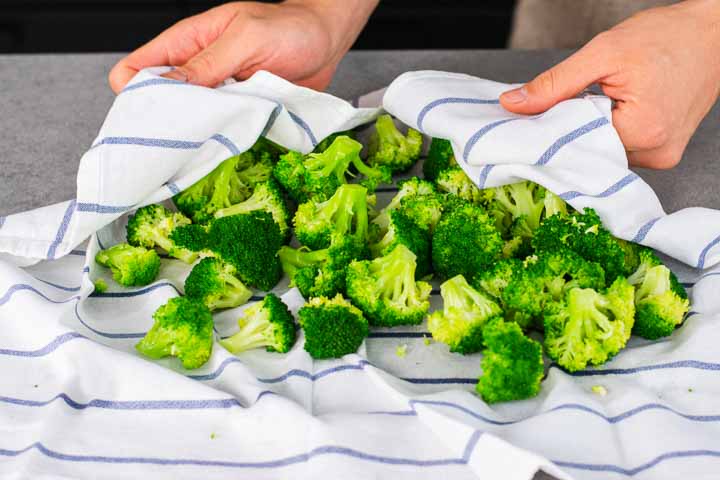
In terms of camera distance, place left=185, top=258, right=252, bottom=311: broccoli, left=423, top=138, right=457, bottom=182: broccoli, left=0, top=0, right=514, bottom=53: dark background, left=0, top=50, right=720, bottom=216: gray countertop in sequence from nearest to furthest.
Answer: left=185, top=258, right=252, bottom=311: broccoli
left=423, top=138, right=457, bottom=182: broccoli
left=0, top=50, right=720, bottom=216: gray countertop
left=0, top=0, right=514, bottom=53: dark background


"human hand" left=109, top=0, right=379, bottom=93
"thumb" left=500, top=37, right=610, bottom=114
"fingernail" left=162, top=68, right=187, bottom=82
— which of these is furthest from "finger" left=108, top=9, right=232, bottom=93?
"thumb" left=500, top=37, right=610, bottom=114

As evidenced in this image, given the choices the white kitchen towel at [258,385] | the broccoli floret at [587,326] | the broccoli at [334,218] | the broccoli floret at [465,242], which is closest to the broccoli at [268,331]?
the white kitchen towel at [258,385]

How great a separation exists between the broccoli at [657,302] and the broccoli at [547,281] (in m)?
0.07

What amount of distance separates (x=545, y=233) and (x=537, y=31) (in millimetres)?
1210

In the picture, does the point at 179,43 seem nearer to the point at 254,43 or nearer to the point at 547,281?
the point at 254,43

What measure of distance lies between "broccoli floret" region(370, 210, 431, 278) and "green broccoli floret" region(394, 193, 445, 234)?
0.4 inches

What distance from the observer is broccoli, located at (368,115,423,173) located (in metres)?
1.58

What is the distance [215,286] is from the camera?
127cm

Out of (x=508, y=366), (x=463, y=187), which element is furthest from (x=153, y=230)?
(x=508, y=366)

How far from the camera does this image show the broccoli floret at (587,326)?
3.83ft

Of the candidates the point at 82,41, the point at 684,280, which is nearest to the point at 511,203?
the point at 684,280

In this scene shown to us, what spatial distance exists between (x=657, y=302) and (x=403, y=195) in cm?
44

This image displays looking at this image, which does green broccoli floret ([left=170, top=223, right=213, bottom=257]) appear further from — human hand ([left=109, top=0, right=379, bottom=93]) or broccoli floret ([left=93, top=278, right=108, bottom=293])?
human hand ([left=109, top=0, right=379, bottom=93])

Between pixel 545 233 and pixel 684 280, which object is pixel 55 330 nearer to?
pixel 545 233
